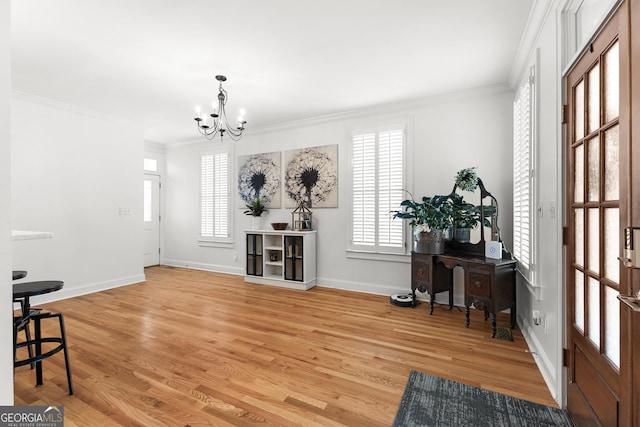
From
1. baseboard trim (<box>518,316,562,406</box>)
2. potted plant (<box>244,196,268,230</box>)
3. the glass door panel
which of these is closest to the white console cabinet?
the glass door panel

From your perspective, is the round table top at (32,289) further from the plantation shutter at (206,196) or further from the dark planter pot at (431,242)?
the plantation shutter at (206,196)

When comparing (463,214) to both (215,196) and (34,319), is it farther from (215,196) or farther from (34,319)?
(215,196)

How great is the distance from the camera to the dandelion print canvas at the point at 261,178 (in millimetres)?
5047

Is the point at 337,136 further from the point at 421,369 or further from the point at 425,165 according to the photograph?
the point at 421,369

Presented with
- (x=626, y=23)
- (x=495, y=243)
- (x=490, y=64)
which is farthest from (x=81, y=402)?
(x=490, y=64)

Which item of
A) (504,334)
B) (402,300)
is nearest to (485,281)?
(504,334)

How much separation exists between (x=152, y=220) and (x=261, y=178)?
282 centimetres

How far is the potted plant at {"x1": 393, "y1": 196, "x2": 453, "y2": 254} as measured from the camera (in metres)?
3.23

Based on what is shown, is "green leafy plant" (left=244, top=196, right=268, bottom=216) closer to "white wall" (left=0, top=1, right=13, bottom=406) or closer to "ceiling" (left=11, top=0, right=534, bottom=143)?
"ceiling" (left=11, top=0, right=534, bottom=143)

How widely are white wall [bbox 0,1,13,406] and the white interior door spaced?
17.9 feet

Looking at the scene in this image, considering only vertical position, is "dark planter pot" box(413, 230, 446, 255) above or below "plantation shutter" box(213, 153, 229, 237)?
below

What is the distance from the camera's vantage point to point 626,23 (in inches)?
43.8

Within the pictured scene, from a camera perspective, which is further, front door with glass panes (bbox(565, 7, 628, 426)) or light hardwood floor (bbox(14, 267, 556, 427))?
light hardwood floor (bbox(14, 267, 556, 427))

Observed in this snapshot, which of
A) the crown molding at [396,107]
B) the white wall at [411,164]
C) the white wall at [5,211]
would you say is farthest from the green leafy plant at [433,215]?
the white wall at [5,211]
